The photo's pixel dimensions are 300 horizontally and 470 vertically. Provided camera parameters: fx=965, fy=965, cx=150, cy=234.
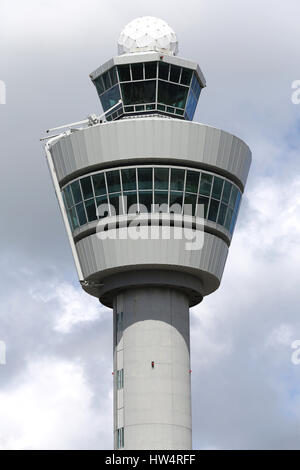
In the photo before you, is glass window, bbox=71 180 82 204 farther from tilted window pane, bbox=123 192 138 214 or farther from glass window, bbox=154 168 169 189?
glass window, bbox=154 168 169 189

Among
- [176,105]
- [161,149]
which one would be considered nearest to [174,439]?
[161,149]

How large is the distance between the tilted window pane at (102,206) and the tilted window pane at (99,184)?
37 cm

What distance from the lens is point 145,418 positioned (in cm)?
6191

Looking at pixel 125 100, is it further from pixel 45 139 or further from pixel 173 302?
pixel 173 302

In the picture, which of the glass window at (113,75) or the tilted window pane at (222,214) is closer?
the tilted window pane at (222,214)

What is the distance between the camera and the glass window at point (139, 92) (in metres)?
68.3

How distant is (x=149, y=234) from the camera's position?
62469mm

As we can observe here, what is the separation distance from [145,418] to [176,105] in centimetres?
2232

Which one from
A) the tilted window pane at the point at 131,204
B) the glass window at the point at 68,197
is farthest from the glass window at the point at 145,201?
the glass window at the point at 68,197

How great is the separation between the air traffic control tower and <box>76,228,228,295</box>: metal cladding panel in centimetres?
7

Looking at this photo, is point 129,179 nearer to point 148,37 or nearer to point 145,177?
point 145,177

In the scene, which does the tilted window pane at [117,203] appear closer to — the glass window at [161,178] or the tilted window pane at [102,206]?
the tilted window pane at [102,206]

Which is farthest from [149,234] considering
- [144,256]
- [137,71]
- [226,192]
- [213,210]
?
[137,71]
